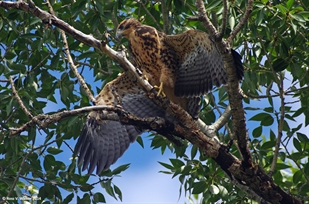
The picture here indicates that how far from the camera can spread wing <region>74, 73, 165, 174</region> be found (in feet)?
17.4

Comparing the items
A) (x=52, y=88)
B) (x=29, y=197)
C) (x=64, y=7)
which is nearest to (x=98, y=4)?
(x=64, y=7)

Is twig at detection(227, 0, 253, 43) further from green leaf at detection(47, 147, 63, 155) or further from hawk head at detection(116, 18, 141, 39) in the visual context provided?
green leaf at detection(47, 147, 63, 155)

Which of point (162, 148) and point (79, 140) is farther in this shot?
point (162, 148)

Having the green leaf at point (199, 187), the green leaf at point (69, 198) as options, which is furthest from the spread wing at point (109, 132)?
the green leaf at point (199, 187)

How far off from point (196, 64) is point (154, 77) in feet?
1.64

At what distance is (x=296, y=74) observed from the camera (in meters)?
4.64

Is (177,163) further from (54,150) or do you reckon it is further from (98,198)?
(54,150)

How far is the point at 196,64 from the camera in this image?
5.35m

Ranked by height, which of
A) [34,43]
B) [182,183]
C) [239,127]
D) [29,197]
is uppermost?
[34,43]

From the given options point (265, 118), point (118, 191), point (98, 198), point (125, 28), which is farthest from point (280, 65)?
point (98, 198)

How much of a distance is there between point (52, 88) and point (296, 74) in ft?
7.90

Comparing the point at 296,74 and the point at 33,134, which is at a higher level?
the point at 296,74

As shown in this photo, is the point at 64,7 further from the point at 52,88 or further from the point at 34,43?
the point at 52,88

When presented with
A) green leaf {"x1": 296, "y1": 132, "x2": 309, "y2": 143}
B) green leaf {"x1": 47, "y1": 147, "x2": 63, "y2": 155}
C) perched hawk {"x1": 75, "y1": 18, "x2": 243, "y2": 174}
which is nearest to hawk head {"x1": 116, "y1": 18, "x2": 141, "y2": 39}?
perched hawk {"x1": 75, "y1": 18, "x2": 243, "y2": 174}
